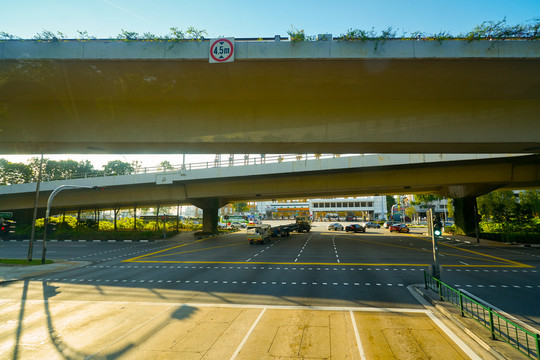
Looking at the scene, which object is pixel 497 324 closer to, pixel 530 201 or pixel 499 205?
pixel 499 205

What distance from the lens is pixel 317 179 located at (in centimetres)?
3234

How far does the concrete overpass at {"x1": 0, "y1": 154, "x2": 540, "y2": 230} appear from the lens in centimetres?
2517

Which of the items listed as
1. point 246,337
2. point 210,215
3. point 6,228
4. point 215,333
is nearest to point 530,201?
point 210,215

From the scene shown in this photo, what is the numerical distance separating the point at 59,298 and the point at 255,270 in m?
9.62

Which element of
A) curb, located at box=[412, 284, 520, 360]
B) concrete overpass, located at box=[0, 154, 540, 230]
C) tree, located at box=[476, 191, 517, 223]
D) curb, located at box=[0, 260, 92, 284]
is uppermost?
concrete overpass, located at box=[0, 154, 540, 230]

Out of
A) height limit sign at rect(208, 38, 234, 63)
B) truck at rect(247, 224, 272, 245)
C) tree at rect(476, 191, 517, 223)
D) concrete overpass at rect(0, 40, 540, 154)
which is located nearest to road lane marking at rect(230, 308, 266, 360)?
concrete overpass at rect(0, 40, 540, 154)

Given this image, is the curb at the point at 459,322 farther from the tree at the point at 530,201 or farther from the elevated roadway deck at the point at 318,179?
the tree at the point at 530,201

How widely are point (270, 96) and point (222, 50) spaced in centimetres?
257

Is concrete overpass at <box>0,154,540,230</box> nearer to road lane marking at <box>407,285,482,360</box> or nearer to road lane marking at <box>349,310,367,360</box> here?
road lane marking at <box>407,285,482,360</box>

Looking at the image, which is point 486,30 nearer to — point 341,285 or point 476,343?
point 476,343

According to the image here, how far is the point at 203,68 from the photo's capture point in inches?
380

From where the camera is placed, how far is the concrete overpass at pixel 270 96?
9305 mm

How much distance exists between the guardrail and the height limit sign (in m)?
10.6

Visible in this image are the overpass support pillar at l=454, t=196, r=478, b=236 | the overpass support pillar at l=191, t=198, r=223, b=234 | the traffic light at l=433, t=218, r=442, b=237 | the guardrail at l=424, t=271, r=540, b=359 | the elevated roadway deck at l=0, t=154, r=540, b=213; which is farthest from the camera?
the overpass support pillar at l=191, t=198, r=223, b=234
